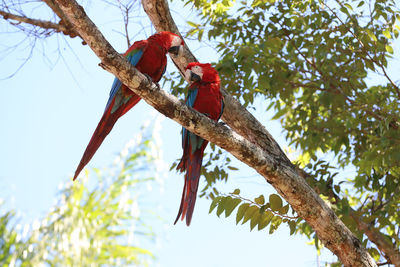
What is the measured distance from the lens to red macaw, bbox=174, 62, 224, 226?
91.3 inches

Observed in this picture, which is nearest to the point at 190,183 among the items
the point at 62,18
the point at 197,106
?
the point at 197,106

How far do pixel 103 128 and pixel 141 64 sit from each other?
50cm

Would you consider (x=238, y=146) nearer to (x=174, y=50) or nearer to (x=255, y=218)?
(x=255, y=218)

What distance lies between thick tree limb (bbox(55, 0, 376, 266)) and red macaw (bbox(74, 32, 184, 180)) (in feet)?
1.50

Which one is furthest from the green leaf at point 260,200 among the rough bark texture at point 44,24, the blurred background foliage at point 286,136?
the rough bark texture at point 44,24

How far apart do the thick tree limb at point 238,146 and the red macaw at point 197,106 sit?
43 centimetres

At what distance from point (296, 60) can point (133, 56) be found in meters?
1.13

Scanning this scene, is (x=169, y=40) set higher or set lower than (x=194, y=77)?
higher

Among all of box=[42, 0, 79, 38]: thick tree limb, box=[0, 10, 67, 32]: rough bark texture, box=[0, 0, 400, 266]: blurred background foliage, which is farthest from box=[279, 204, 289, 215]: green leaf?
box=[0, 10, 67, 32]: rough bark texture

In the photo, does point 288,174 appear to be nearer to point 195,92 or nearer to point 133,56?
point 195,92

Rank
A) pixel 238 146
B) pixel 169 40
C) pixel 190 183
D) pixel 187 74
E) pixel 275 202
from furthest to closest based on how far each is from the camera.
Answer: pixel 187 74
pixel 169 40
pixel 190 183
pixel 275 202
pixel 238 146

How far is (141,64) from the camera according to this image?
2439 millimetres

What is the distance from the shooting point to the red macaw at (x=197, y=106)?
2.32 meters

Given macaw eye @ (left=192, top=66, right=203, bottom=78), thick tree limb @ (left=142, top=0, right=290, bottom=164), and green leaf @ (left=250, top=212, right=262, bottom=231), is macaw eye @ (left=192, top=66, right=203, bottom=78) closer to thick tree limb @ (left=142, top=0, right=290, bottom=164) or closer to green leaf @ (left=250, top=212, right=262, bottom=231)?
thick tree limb @ (left=142, top=0, right=290, bottom=164)
